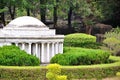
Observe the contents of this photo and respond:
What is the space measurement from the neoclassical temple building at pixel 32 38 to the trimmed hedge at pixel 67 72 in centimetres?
457

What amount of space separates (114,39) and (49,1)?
50.5 feet

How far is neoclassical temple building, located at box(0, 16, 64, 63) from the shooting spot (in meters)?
25.6

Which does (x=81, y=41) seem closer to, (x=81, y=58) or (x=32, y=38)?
(x=32, y=38)

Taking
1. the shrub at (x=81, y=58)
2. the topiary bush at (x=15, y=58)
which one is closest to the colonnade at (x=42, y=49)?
the shrub at (x=81, y=58)

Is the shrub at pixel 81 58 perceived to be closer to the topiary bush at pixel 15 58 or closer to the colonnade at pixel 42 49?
the topiary bush at pixel 15 58

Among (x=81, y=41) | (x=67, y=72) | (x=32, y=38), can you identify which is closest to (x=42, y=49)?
(x=32, y=38)

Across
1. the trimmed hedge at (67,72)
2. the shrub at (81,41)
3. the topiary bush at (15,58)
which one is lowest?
the shrub at (81,41)

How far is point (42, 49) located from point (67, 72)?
5.12 m

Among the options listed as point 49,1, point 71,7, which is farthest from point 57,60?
point 71,7

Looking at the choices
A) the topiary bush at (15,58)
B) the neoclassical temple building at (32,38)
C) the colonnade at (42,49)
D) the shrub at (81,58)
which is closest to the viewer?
the topiary bush at (15,58)

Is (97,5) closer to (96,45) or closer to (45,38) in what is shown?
(96,45)

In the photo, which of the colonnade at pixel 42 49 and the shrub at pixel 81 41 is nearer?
the colonnade at pixel 42 49

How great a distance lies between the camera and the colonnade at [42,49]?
26.0m

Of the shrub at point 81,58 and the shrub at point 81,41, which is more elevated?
the shrub at point 81,58
